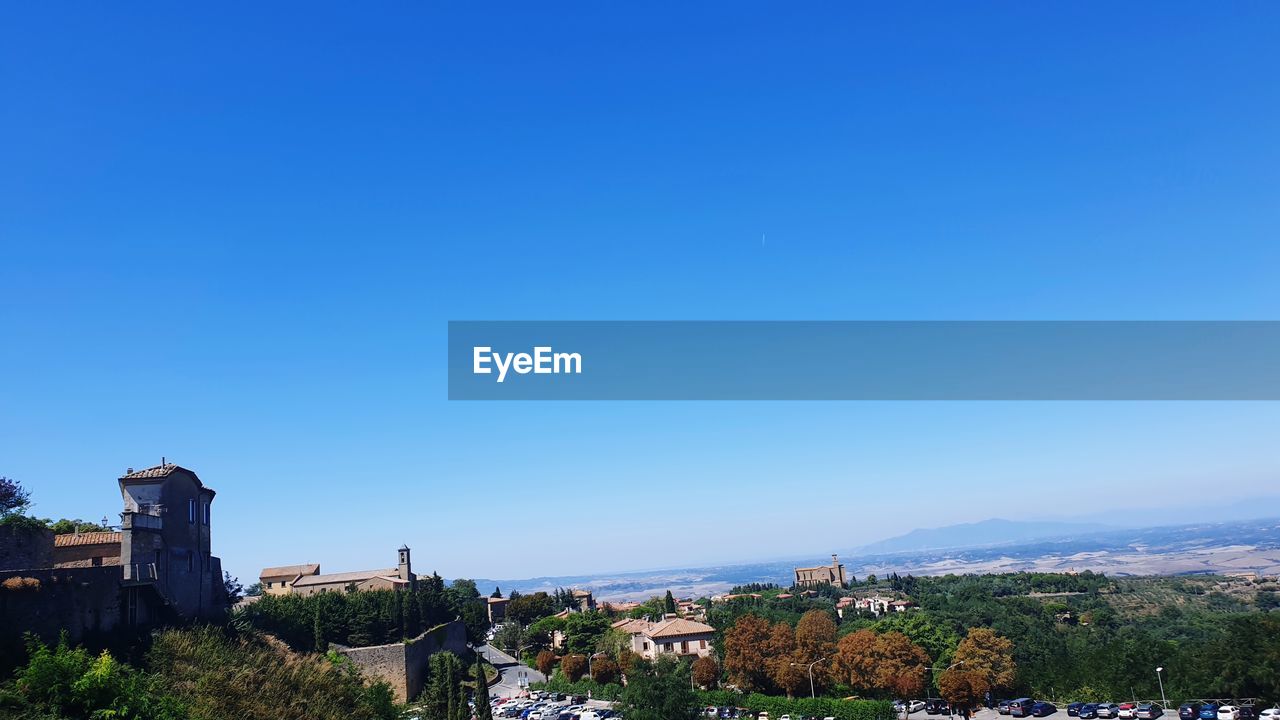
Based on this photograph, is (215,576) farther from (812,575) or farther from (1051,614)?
(812,575)

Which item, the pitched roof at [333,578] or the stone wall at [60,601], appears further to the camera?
the pitched roof at [333,578]

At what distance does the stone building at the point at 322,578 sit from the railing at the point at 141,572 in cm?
6082

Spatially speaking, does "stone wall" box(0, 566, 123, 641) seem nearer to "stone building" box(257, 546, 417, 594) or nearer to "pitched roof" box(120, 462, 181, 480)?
"pitched roof" box(120, 462, 181, 480)

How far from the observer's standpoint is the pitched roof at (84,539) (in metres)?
32.6

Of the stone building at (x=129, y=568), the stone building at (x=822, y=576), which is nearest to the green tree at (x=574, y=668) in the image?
the stone building at (x=129, y=568)

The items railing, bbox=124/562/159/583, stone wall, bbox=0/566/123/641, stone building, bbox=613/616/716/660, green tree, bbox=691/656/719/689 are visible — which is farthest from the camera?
stone building, bbox=613/616/716/660

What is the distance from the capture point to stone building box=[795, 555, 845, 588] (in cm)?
15962

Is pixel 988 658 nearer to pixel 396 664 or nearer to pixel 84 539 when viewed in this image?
pixel 396 664

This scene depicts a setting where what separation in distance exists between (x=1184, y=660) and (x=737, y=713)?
25.4 m

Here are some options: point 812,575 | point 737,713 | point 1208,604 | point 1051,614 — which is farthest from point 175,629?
point 812,575

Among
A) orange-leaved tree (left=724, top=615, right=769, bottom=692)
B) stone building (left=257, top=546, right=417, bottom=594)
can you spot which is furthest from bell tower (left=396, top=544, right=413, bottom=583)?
orange-leaved tree (left=724, top=615, right=769, bottom=692)

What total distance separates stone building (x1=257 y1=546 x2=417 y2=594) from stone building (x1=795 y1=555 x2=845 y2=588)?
7643cm

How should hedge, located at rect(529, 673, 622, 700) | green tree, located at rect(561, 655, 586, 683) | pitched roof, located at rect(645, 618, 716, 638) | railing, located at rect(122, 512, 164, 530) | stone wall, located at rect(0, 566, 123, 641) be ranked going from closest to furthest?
stone wall, located at rect(0, 566, 123, 641) → railing, located at rect(122, 512, 164, 530) → hedge, located at rect(529, 673, 622, 700) → green tree, located at rect(561, 655, 586, 683) → pitched roof, located at rect(645, 618, 716, 638)

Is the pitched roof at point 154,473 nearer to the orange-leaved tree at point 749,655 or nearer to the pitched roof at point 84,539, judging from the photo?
the pitched roof at point 84,539
